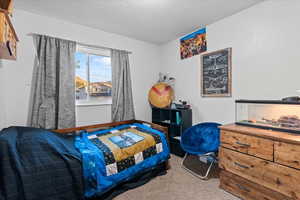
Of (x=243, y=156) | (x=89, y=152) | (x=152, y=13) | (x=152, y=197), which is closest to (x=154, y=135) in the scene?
(x=152, y=197)

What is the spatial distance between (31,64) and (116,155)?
187 cm

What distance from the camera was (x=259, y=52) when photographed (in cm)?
197

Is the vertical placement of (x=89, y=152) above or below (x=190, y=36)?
below

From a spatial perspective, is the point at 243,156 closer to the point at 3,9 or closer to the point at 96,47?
the point at 3,9

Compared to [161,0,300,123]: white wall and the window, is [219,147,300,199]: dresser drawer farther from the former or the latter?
the window

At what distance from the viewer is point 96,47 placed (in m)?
2.73

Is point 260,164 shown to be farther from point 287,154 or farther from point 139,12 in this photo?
point 139,12

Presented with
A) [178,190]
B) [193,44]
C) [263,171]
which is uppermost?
[193,44]

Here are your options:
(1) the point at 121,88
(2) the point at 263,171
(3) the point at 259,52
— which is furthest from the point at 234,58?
(1) the point at 121,88

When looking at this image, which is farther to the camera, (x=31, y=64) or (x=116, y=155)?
(x=31, y=64)

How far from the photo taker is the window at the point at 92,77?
2590 millimetres

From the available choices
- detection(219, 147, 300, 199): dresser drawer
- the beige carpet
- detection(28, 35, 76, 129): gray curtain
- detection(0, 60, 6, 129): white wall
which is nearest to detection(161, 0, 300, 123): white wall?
detection(219, 147, 300, 199): dresser drawer

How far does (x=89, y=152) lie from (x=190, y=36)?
2.67 metres

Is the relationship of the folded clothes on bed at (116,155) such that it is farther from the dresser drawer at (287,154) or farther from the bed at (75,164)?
the dresser drawer at (287,154)
